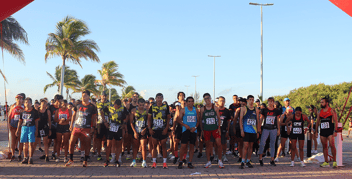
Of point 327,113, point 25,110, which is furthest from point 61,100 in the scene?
point 327,113

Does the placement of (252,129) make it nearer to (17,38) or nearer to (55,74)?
(17,38)

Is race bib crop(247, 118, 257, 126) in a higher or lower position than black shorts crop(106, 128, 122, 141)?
higher

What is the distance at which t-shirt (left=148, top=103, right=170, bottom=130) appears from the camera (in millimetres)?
8383

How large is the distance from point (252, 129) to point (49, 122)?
6365mm

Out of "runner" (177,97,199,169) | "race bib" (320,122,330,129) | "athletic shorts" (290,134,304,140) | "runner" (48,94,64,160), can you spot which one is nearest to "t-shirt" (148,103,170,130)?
"runner" (177,97,199,169)

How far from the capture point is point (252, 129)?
852 cm

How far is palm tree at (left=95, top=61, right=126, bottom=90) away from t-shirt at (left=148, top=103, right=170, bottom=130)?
36.8 meters

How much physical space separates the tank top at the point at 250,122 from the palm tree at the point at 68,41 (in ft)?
64.3

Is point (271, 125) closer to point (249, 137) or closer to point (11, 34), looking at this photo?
point (249, 137)

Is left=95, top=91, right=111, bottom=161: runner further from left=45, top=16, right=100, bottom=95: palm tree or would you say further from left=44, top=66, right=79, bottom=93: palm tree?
left=44, top=66, right=79, bottom=93: palm tree

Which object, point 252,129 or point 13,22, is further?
point 13,22

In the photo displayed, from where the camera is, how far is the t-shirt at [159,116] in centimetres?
838

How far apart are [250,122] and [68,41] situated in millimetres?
19936

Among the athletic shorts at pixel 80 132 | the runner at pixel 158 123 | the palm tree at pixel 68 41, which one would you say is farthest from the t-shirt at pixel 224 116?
the palm tree at pixel 68 41
